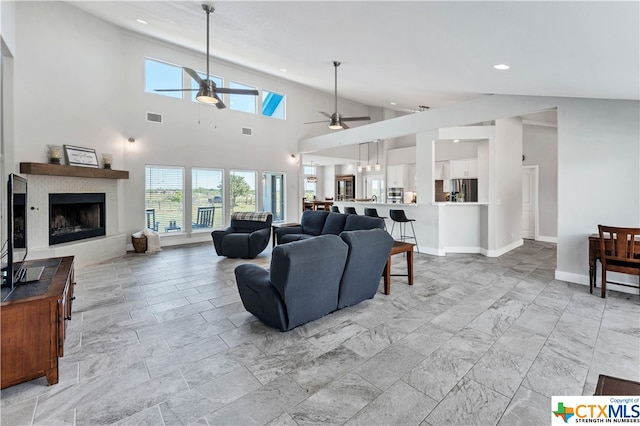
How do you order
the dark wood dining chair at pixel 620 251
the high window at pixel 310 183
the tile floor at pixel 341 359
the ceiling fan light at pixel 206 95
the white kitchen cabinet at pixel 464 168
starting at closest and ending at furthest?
the tile floor at pixel 341 359, the dark wood dining chair at pixel 620 251, the ceiling fan light at pixel 206 95, the white kitchen cabinet at pixel 464 168, the high window at pixel 310 183

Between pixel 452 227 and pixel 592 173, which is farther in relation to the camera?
pixel 452 227

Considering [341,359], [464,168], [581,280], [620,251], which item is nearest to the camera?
[341,359]

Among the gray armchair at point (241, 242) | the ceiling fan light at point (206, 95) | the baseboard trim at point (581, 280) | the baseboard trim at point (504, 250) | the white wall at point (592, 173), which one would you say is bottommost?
the baseboard trim at point (581, 280)

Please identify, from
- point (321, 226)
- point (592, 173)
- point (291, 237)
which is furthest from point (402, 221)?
point (592, 173)

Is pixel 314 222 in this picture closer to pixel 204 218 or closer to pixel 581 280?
pixel 204 218

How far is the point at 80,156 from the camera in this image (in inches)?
227

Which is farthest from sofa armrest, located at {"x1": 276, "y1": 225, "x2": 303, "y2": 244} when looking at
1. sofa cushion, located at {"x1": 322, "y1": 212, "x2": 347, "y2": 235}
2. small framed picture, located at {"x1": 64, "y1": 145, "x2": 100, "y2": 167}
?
small framed picture, located at {"x1": 64, "y1": 145, "x2": 100, "y2": 167}

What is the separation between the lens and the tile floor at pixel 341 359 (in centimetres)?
181

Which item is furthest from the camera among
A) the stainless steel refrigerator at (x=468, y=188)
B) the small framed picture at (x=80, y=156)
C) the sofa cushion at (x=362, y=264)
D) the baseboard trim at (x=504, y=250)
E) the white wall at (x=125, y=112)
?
the stainless steel refrigerator at (x=468, y=188)

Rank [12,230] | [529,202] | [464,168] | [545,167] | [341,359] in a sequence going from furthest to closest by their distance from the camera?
[464,168] < [529,202] < [545,167] < [341,359] < [12,230]

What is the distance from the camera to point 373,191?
12.8m

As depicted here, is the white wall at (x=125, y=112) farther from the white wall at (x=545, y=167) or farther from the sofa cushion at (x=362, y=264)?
the white wall at (x=545, y=167)

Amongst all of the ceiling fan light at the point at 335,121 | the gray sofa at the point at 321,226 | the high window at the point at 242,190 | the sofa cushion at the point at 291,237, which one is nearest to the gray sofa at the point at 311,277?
the gray sofa at the point at 321,226

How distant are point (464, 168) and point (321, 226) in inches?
224
